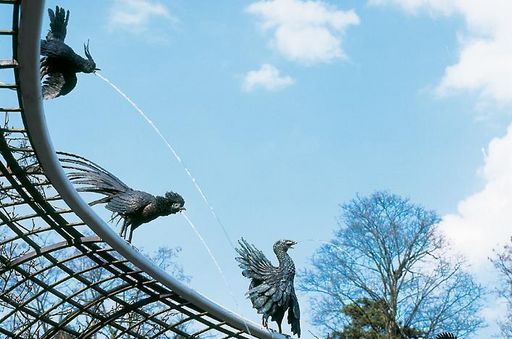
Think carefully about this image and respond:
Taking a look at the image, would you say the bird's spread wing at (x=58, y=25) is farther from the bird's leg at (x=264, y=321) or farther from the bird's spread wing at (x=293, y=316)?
the bird's spread wing at (x=293, y=316)

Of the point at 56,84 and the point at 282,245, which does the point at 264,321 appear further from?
the point at 56,84

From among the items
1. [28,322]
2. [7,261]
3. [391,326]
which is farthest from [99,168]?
[391,326]

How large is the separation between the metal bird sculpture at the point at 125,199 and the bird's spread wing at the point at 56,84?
79.7 inches

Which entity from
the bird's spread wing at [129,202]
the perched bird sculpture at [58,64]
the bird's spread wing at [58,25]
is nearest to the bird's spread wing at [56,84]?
the perched bird sculpture at [58,64]

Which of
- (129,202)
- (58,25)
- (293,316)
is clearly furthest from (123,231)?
(293,316)

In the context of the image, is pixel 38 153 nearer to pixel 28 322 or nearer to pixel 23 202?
pixel 23 202

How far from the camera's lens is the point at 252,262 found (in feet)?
45.0

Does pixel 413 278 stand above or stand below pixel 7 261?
above

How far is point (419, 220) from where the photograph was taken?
2308cm

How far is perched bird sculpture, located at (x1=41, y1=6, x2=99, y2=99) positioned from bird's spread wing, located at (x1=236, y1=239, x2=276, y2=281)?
217 inches

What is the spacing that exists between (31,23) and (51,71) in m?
2.39

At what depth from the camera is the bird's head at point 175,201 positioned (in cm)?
1103

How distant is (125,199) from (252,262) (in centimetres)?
344

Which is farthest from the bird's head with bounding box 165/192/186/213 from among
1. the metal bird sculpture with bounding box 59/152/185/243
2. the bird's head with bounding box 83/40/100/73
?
the bird's head with bounding box 83/40/100/73
